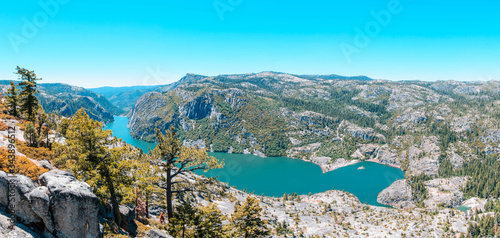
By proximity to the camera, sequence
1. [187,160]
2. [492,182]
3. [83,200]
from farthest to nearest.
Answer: [492,182] < [187,160] < [83,200]

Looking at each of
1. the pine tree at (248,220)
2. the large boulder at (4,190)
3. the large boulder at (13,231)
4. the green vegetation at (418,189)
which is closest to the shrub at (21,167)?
the large boulder at (4,190)

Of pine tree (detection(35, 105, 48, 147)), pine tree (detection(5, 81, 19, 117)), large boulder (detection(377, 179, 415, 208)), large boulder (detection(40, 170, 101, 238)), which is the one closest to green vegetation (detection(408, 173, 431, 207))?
large boulder (detection(377, 179, 415, 208))

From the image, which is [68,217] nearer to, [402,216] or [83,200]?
[83,200]

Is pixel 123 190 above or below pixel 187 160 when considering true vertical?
below

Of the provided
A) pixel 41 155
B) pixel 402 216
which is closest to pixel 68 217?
pixel 41 155

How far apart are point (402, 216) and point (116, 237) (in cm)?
12629

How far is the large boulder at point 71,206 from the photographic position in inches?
531

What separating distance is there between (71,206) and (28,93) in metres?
47.5

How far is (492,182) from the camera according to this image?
15988 cm

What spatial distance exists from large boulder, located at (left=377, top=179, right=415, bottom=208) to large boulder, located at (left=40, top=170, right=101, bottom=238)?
6717 inches

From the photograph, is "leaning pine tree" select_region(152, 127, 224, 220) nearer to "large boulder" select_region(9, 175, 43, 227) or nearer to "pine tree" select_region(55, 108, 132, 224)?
"pine tree" select_region(55, 108, 132, 224)

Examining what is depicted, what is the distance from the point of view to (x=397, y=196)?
152000 mm

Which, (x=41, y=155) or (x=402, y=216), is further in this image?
(x=402, y=216)

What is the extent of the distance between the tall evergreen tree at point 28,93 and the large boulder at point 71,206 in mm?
41629
